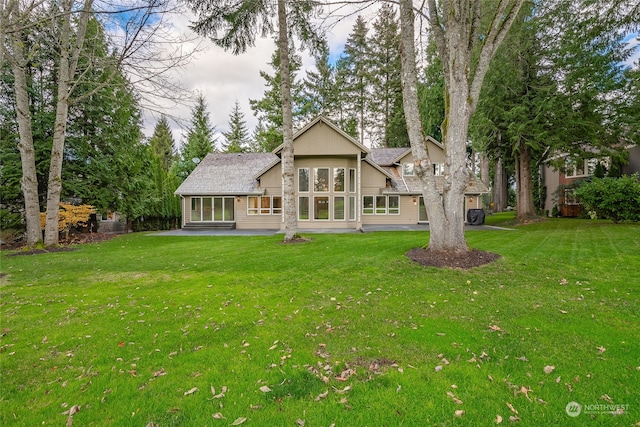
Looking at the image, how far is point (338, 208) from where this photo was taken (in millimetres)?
18750

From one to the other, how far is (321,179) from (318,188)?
59 cm

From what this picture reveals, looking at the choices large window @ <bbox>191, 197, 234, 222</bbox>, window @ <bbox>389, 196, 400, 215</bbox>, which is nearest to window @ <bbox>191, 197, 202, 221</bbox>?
large window @ <bbox>191, 197, 234, 222</bbox>

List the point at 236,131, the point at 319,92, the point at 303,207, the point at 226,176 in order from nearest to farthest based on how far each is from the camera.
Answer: the point at 303,207
the point at 226,176
the point at 319,92
the point at 236,131

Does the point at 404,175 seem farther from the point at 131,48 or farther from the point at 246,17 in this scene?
the point at 131,48

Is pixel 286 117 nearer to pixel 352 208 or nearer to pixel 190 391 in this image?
pixel 352 208

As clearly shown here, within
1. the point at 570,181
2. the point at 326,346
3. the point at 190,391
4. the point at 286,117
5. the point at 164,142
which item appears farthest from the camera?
the point at 164,142

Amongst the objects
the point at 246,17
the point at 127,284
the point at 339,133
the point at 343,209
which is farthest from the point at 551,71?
the point at 127,284

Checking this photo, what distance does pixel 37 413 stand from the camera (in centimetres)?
244

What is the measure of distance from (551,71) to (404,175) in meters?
9.92

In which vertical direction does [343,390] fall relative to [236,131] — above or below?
Result: below

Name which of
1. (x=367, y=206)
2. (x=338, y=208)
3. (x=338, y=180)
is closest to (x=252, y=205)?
(x=338, y=208)

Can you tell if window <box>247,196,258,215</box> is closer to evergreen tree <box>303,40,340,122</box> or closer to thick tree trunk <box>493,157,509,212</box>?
evergreen tree <box>303,40,340,122</box>

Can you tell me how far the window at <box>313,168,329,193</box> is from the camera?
61.0 feet

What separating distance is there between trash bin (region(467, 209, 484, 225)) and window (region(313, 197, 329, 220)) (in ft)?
30.7
